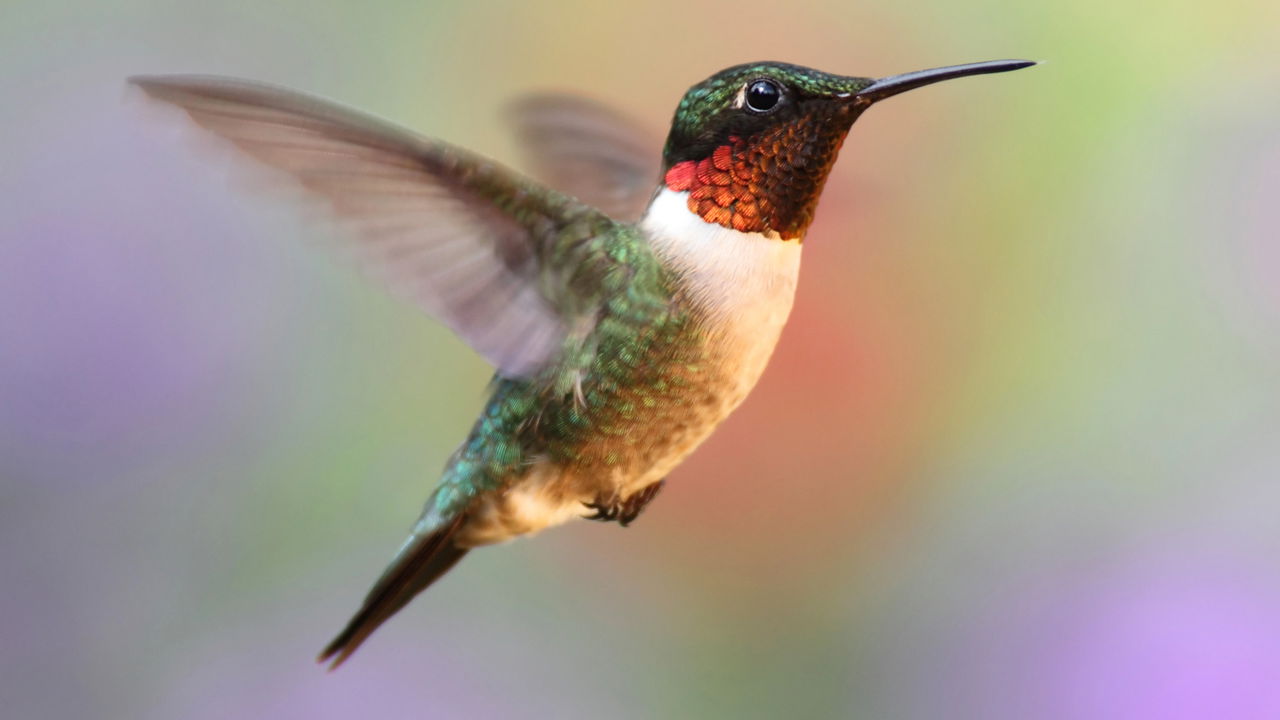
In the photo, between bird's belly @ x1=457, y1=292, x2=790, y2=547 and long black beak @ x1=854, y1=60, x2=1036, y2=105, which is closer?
long black beak @ x1=854, y1=60, x2=1036, y2=105

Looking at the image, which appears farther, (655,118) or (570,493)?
(655,118)

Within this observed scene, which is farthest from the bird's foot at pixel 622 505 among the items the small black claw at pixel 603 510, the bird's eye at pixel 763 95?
the bird's eye at pixel 763 95

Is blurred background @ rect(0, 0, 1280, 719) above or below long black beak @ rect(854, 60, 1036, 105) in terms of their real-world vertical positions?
below

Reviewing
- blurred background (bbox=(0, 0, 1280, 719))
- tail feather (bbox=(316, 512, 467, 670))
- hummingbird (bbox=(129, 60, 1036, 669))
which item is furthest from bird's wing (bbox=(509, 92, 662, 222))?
blurred background (bbox=(0, 0, 1280, 719))

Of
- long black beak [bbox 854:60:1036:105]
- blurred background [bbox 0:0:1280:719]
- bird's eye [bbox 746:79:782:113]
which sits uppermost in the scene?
long black beak [bbox 854:60:1036:105]

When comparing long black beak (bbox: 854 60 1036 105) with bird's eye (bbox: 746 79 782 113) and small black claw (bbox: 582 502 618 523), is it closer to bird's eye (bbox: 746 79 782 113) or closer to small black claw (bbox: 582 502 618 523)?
bird's eye (bbox: 746 79 782 113)

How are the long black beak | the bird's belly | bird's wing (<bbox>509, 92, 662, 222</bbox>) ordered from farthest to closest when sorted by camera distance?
bird's wing (<bbox>509, 92, 662, 222</bbox>), the bird's belly, the long black beak

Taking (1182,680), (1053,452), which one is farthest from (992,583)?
(1182,680)

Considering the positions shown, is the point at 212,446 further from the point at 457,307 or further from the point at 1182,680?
the point at 1182,680
